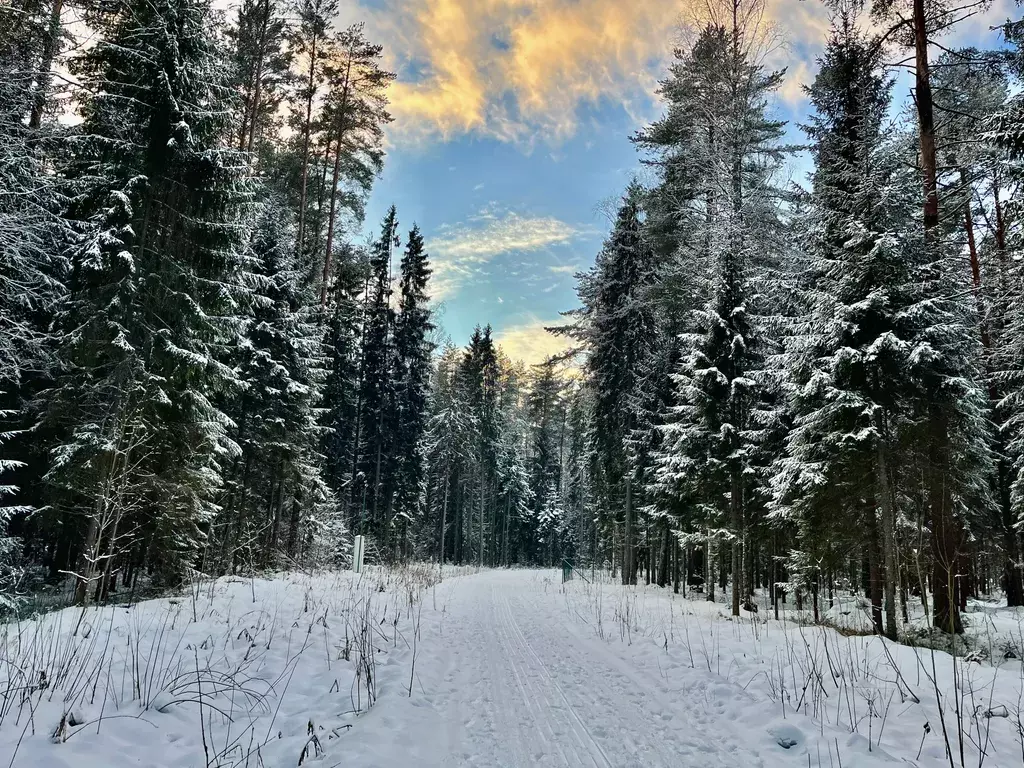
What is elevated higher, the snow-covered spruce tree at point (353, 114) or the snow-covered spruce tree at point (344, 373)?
the snow-covered spruce tree at point (353, 114)

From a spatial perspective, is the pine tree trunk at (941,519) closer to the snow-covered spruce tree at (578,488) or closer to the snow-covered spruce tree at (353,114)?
the snow-covered spruce tree at (578,488)

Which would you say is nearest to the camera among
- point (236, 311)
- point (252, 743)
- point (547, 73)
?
point (252, 743)

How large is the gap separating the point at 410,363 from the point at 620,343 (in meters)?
14.3

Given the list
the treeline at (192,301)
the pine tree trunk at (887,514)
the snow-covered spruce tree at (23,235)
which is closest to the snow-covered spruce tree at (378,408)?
the treeline at (192,301)

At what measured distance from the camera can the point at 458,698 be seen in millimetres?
5449

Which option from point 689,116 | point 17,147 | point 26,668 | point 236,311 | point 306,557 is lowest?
point 306,557

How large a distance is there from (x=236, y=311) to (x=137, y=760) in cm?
1002

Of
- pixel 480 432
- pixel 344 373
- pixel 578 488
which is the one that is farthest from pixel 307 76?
pixel 578 488

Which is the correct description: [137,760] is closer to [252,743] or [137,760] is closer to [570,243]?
[252,743]

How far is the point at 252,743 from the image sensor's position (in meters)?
4.14

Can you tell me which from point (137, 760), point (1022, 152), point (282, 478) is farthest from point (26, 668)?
point (282, 478)

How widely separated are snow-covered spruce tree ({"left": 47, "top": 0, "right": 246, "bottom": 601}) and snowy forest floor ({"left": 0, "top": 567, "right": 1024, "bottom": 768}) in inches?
107

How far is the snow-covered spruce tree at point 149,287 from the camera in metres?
9.56

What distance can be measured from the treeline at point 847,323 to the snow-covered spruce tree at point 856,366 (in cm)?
5
